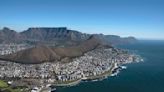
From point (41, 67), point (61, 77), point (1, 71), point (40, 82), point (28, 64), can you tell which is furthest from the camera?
point (28, 64)

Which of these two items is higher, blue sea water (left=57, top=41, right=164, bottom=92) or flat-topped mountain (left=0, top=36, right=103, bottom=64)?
Answer: flat-topped mountain (left=0, top=36, right=103, bottom=64)

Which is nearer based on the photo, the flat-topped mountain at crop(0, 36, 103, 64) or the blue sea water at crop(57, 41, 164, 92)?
the blue sea water at crop(57, 41, 164, 92)

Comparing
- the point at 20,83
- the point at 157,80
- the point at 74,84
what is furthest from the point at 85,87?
the point at 157,80

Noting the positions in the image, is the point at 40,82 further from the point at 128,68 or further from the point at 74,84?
A: the point at 128,68

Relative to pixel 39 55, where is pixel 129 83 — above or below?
below

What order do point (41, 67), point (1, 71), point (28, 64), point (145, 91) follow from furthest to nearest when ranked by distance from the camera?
point (28, 64), point (41, 67), point (1, 71), point (145, 91)

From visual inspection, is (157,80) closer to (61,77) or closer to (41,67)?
(61,77)

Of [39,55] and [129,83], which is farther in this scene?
[39,55]

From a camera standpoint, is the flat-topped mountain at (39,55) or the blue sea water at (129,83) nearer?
the blue sea water at (129,83)

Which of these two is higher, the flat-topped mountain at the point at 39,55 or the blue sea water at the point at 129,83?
the flat-topped mountain at the point at 39,55

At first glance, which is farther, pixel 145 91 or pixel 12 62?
pixel 12 62
